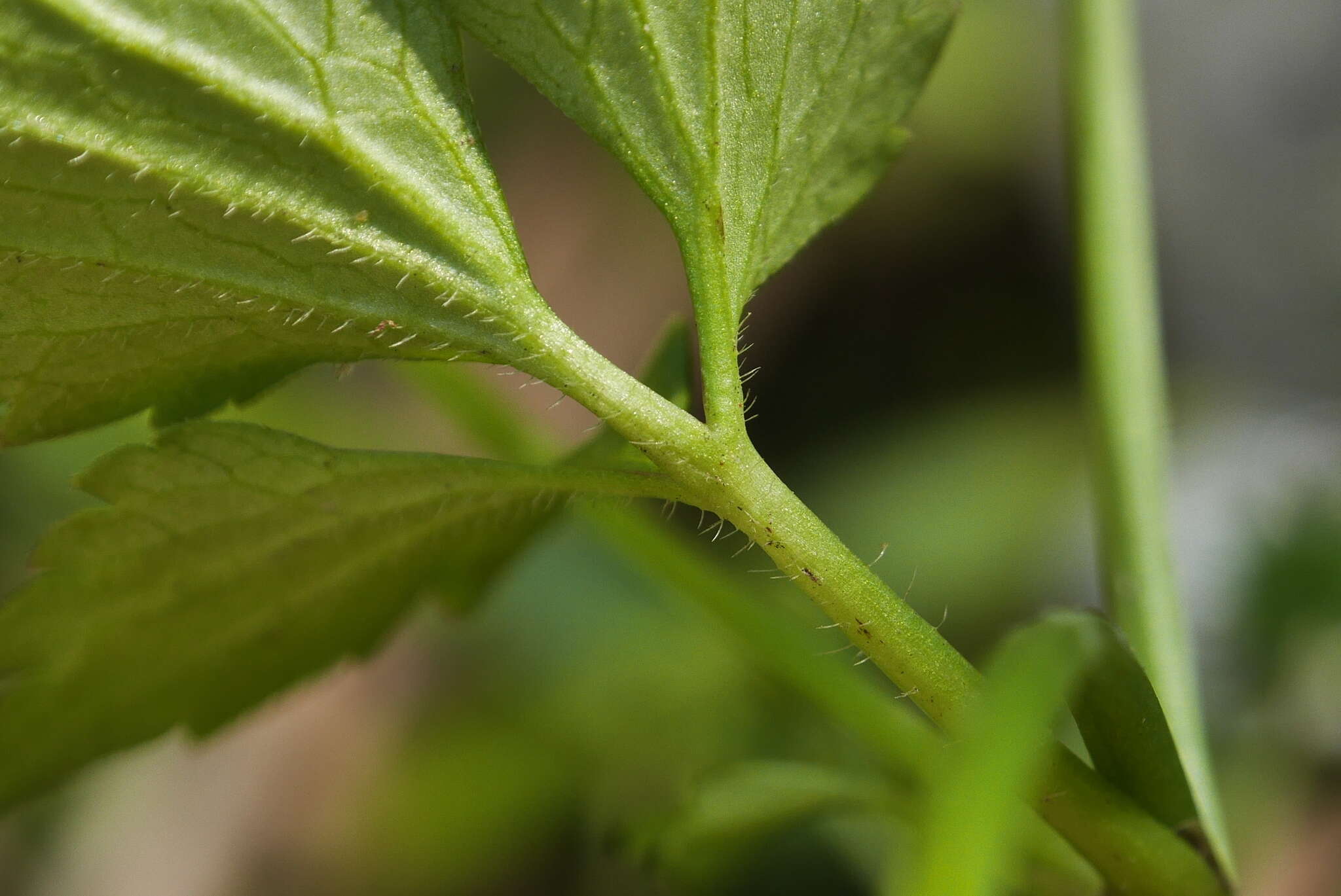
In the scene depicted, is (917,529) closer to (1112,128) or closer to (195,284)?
(1112,128)

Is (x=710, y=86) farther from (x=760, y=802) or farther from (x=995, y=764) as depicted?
(x=760, y=802)

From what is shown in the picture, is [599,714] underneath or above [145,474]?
underneath

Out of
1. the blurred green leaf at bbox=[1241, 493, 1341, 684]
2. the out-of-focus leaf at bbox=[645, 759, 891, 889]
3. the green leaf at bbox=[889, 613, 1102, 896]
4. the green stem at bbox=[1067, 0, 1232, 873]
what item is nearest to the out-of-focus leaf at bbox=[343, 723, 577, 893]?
the out-of-focus leaf at bbox=[645, 759, 891, 889]

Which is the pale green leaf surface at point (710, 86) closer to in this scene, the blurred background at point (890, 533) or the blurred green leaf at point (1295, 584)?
the blurred background at point (890, 533)

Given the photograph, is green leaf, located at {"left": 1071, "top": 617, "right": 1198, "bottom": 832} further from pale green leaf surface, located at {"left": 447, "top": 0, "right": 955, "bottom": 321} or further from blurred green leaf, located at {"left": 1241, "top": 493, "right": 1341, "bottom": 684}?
blurred green leaf, located at {"left": 1241, "top": 493, "right": 1341, "bottom": 684}

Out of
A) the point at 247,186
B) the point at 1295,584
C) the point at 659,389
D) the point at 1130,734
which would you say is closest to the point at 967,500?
the point at 1295,584

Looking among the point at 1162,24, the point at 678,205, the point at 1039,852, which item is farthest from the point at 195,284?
the point at 1162,24
